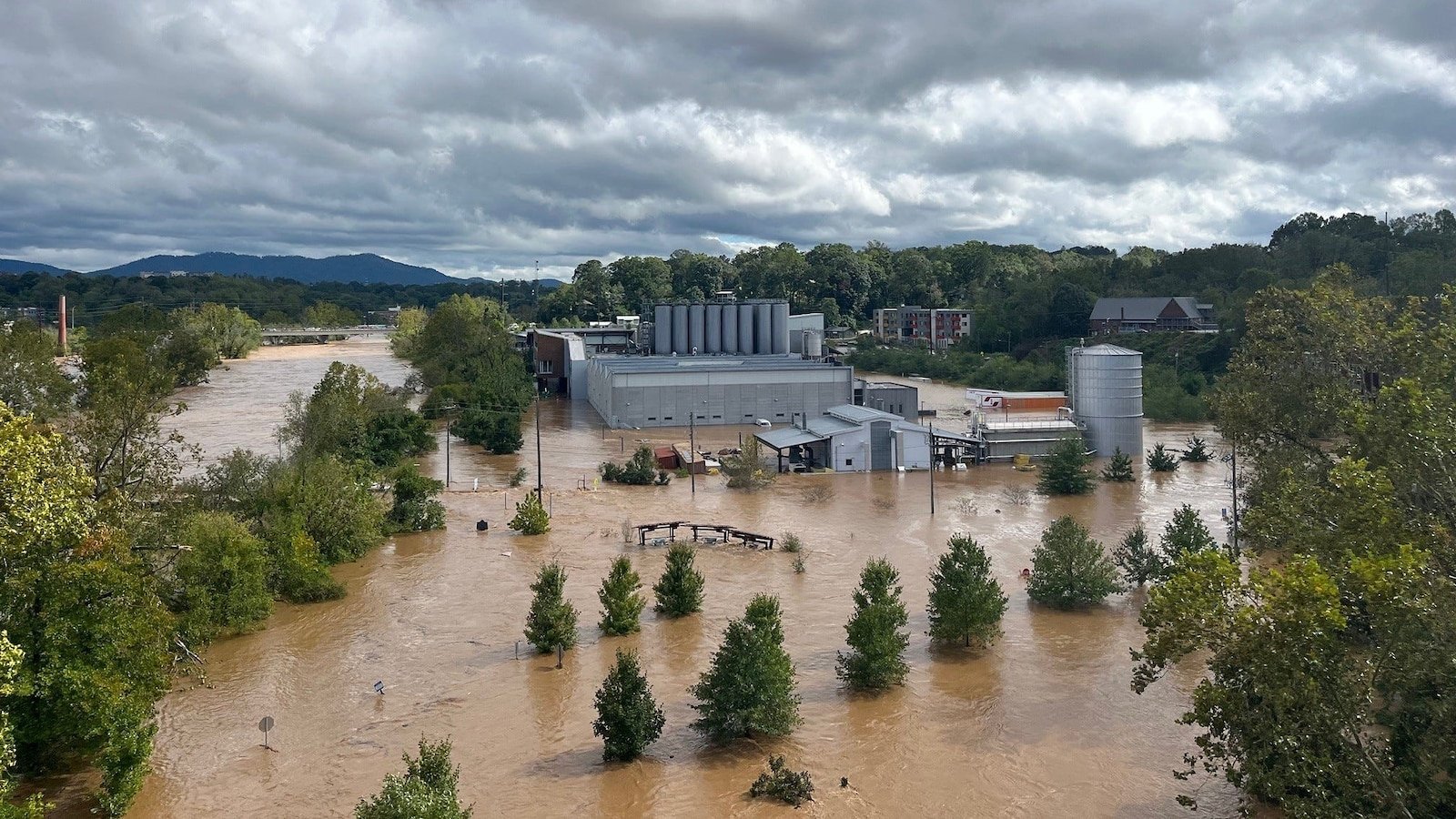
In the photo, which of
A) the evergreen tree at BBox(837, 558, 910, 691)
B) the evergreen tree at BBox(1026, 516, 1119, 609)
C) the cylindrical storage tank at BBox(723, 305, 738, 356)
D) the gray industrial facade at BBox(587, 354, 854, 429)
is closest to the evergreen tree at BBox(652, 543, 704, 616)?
the evergreen tree at BBox(837, 558, 910, 691)

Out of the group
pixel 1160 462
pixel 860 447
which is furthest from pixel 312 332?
pixel 1160 462

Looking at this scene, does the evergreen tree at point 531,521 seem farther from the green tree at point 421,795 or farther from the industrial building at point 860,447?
the green tree at point 421,795

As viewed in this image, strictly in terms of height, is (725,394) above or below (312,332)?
below

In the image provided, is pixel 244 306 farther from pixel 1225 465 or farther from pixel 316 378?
pixel 1225 465

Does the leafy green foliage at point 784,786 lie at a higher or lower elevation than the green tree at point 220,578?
lower

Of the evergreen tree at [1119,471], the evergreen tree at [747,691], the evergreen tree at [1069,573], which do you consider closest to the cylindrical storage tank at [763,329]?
the evergreen tree at [1119,471]

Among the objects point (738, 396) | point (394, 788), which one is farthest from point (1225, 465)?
point (394, 788)

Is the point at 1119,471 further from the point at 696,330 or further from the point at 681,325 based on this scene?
the point at 681,325
